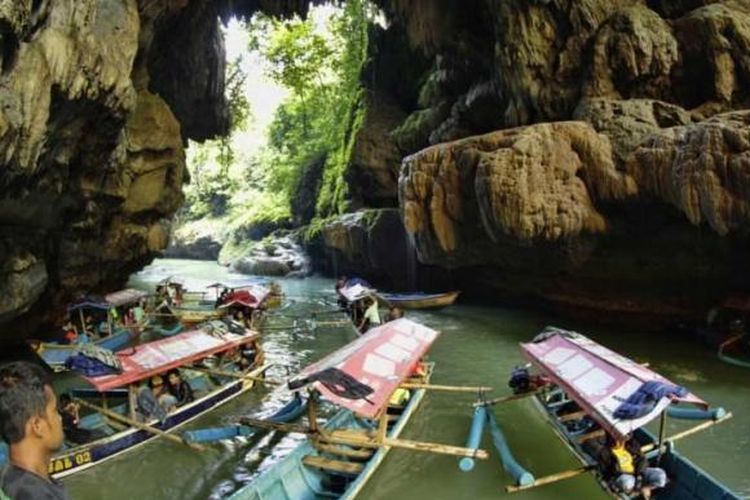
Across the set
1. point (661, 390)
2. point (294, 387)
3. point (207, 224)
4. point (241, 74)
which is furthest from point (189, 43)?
point (207, 224)

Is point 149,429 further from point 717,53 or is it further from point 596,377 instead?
point 717,53

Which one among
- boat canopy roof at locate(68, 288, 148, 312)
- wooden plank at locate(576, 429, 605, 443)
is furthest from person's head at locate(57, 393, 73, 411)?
boat canopy roof at locate(68, 288, 148, 312)

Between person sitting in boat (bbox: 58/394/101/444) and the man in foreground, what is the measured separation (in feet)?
24.5

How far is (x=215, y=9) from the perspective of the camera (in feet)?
74.7

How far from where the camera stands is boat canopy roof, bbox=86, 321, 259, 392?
958 centimetres

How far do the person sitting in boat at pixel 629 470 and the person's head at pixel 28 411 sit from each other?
658cm

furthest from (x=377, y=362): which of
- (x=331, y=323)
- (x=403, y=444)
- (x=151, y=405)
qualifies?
(x=331, y=323)

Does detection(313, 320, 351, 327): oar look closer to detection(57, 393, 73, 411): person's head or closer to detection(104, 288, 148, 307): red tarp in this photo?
detection(104, 288, 148, 307): red tarp

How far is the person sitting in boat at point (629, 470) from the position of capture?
22.6 feet

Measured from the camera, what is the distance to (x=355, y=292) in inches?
832

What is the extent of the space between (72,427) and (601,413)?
26.9ft

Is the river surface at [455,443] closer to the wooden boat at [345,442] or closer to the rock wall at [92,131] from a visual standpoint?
the wooden boat at [345,442]

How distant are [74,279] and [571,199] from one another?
1543 centimetres

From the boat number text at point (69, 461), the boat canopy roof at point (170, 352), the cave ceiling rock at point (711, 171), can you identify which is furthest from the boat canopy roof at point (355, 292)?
the boat number text at point (69, 461)
